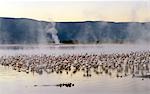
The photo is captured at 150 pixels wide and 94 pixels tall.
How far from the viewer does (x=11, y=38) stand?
1.41 m

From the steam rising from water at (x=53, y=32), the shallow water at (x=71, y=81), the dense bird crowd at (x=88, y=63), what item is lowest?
the shallow water at (x=71, y=81)

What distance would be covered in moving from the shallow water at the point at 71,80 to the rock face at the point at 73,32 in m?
0.03

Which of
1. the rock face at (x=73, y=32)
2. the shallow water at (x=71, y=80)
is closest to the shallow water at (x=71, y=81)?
the shallow water at (x=71, y=80)

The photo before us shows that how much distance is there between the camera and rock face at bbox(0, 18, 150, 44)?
1.41 metres

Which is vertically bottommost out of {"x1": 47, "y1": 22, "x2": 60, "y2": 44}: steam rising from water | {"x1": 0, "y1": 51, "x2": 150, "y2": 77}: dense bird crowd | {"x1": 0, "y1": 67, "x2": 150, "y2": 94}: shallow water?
{"x1": 0, "y1": 67, "x2": 150, "y2": 94}: shallow water

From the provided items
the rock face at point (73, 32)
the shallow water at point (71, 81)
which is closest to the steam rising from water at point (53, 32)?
the rock face at point (73, 32)

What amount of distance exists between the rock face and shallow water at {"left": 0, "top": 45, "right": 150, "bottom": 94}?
0.10 feet

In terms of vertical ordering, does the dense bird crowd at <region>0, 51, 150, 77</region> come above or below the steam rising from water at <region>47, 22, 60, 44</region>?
below

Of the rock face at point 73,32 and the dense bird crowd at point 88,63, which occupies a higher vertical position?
the rock face at point 73,32

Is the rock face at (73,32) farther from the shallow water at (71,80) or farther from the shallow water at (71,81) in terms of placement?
the shallow water at (71,81)

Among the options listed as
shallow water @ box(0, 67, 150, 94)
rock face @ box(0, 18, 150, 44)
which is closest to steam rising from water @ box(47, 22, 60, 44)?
rock face @ box(0, 18, 150, 44)

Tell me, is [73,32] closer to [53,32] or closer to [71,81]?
[53,32]

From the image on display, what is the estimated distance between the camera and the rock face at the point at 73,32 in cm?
141

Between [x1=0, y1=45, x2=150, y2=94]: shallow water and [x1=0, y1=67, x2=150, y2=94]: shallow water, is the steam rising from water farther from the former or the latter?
[x1=0, y1=67, x2=150, y2=94]: shallow water
